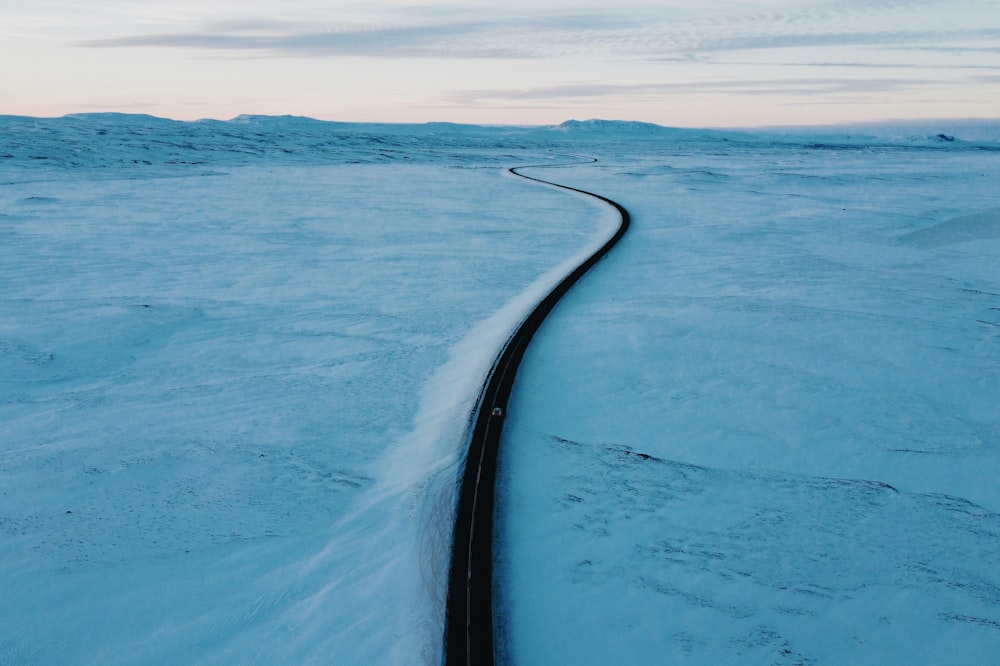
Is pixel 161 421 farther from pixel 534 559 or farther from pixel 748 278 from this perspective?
pixel 748 278

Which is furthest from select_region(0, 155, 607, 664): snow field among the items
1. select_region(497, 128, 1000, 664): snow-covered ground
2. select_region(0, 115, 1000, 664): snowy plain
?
select_region(497, 128, 1000, 664): snow-covered ground

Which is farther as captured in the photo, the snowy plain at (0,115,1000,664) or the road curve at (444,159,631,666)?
the snowy plain at (0,115,1000,664)

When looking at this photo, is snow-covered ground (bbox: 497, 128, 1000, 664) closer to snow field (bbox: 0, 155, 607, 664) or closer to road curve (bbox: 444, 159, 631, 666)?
road curve (bbox: 444, 159, 631, 666)

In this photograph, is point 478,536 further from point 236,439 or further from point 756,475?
point 236,439

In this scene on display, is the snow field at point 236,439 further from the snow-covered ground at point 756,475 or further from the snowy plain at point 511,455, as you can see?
the snow-covered ground at point 756,475

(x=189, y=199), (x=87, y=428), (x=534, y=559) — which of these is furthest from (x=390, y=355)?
(x=189, y=199)

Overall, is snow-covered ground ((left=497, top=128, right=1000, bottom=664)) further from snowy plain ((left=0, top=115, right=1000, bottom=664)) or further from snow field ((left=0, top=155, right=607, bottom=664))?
snow field ((left=0, top=155, right=607, bottom=664))

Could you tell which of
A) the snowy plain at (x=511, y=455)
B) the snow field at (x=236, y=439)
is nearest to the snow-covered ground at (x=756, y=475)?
the snowy plain at (x=511, y=455)
